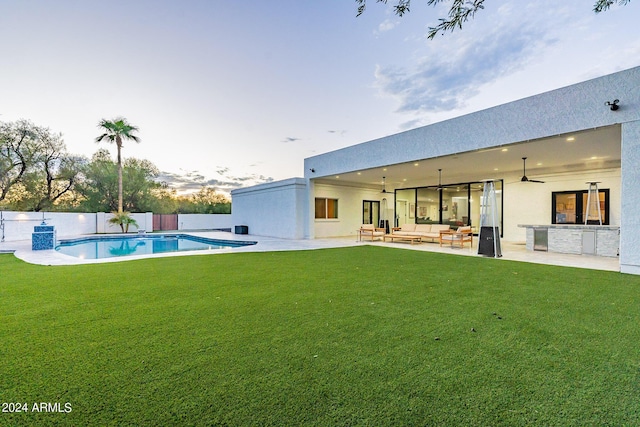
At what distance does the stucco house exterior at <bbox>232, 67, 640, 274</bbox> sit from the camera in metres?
5.80

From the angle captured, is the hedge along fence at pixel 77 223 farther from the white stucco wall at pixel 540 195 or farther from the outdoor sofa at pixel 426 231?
the white stucco wall at pixel 540 195

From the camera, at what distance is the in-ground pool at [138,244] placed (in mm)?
11938

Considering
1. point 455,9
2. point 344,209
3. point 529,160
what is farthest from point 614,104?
point 344,209

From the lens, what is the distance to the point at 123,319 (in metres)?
3.23

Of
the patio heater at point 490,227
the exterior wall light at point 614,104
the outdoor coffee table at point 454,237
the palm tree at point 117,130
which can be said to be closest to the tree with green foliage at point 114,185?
the palm tree at point 117,130

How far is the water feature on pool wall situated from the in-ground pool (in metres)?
1.39

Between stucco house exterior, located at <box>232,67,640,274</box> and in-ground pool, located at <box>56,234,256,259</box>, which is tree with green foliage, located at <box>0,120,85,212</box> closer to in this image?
in-ground pool, located at <box>56,234,256,259</box>

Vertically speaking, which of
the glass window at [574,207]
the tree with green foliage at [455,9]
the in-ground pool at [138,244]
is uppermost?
the tree with green foliage at [455,9]

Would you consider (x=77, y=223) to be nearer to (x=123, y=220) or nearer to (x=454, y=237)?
(x=123, y=220)

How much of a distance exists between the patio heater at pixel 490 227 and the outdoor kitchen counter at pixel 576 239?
2.08m

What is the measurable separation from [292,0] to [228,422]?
32.3ft

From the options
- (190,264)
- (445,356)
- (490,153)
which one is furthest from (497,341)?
(490,153)

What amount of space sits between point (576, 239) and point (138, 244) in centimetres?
1734

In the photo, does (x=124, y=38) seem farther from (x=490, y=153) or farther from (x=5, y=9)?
(x=490, y=153)
